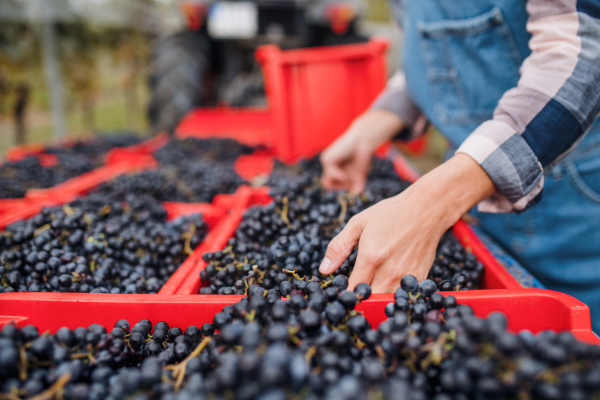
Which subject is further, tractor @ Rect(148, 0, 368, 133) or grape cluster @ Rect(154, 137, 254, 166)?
tractor @ Rect(148, 0, 368, 133)

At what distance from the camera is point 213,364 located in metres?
0.72

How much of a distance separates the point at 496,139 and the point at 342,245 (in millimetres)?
506

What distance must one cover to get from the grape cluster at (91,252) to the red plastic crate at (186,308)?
0.45ft

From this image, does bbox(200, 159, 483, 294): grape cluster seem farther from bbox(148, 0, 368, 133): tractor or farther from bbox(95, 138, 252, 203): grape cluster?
bbox(148, 0, 368, 133): tractor

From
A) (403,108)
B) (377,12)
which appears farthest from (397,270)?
(377,12)

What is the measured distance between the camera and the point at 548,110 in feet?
3.22

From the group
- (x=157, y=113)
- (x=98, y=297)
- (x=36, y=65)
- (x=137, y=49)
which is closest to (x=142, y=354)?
(x=98, y=297)

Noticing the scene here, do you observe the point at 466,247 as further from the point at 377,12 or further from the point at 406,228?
the point at 377,12

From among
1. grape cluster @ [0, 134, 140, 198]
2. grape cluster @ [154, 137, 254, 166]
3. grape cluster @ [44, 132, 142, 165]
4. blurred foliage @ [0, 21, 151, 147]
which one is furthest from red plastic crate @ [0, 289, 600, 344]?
blurred foliage @ [0, 21, 151, 147]

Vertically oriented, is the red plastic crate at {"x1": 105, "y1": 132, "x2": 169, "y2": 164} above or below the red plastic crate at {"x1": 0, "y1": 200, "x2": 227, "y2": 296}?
above

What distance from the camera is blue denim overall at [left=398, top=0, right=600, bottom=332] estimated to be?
1.32 metres

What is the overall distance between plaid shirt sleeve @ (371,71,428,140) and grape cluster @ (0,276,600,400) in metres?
1.32

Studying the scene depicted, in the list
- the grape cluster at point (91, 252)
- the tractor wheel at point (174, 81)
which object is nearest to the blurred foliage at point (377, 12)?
the tractor wheel at point (174, 81)

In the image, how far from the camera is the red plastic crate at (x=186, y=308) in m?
0.84
